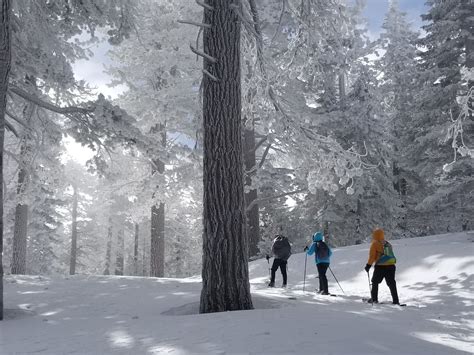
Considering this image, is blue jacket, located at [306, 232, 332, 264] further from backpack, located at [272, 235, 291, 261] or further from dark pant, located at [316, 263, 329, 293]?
backpack, located at [272, 235, 291, 261]

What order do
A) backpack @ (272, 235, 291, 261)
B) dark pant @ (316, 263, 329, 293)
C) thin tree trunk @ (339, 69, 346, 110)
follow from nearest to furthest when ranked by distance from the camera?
dark pant @ (316, 263, 329, 293) < backpack @ (272, 235, 291, 261) < thin tree trunk @ (339, 69, 346, 110)

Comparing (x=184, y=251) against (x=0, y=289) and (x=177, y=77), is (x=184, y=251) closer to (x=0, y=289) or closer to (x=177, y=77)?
(x=177, y=77)

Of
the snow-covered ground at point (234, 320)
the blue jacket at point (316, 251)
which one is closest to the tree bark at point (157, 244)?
the snow-covered ground at point (234, 320)

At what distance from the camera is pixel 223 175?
6738 mm

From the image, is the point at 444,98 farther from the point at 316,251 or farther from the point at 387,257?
the point at 387,257

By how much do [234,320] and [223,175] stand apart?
7.56 feet

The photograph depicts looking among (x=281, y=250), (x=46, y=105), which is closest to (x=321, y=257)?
(x=281, y=250)

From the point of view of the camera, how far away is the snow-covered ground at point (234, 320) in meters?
4.13

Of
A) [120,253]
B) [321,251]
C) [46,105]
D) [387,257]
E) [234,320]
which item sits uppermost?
[46,105]

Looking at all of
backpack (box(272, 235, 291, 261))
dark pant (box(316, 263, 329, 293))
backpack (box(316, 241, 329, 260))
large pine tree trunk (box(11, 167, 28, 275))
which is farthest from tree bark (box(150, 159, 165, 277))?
dark pant (box(316, 263, 329, 293))

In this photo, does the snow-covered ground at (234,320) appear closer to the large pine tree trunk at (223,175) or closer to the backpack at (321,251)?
the large pine tree trunk at (223,175)

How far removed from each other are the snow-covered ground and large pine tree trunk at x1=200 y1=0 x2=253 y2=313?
1.86 feet

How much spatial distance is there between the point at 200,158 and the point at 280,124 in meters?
4.03

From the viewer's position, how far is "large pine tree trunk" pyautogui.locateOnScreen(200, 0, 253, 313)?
6.52 metres
